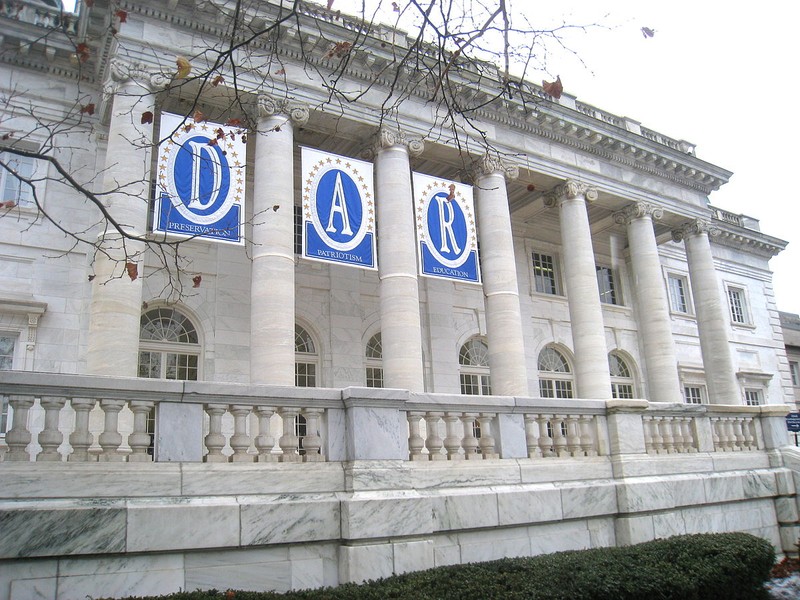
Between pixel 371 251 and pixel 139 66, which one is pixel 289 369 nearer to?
pixel 371 251

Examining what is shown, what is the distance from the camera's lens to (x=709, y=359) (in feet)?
88.8

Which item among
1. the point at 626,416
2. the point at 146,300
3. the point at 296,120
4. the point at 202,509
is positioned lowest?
the point at 202,509

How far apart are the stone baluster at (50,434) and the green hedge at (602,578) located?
204 centimetres

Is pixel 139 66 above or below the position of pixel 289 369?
above

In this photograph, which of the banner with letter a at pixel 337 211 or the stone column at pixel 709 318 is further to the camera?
the stone column at pixel 709 318

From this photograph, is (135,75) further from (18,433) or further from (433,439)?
(433,439)

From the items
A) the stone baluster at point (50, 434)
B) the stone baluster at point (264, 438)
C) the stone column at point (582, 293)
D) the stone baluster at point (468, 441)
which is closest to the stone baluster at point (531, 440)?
the stone baluster at point (468, 441)

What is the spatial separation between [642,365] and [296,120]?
18.9 meters

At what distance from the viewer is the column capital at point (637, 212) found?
26.4 metres

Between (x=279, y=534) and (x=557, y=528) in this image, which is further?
(x=557, y=528)

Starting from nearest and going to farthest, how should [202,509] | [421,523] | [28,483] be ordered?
1. [28,483]
2. [202,509]
3. [421,523]

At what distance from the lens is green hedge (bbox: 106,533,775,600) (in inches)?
279

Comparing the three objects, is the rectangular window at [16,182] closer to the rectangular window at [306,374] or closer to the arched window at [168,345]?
the arched window at [168,345]

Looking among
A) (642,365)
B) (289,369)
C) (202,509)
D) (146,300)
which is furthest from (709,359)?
(202,509)
